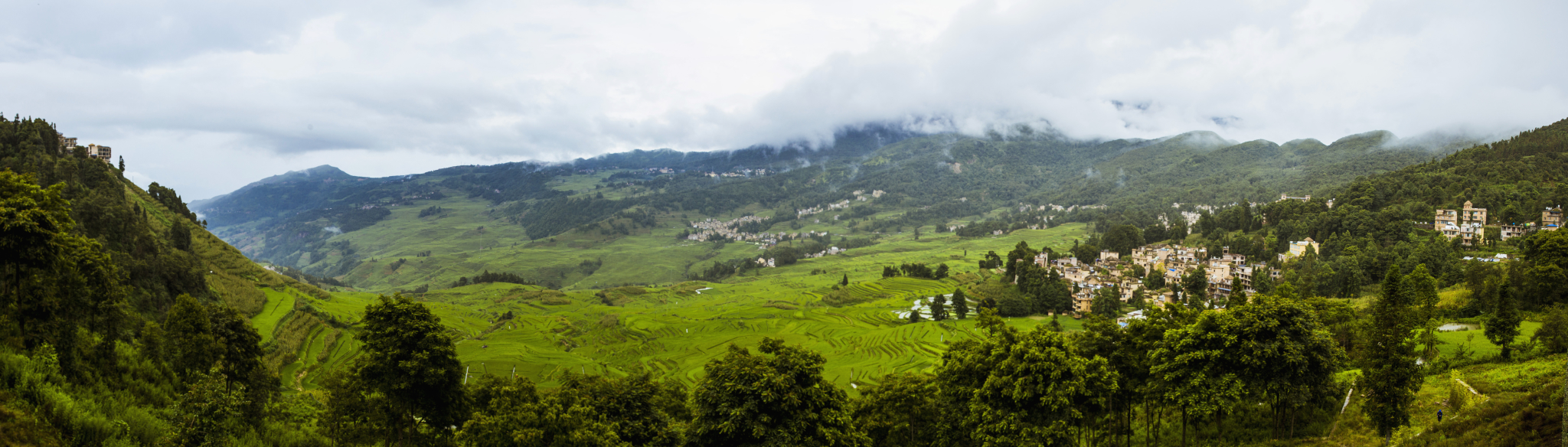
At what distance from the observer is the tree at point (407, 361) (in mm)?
20703

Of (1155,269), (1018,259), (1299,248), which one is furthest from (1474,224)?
(1018,259)

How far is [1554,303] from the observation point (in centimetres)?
3916

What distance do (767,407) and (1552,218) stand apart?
296 feet

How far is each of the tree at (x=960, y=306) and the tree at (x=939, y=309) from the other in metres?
1.51

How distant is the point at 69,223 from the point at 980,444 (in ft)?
101

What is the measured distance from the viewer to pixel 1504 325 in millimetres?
32156

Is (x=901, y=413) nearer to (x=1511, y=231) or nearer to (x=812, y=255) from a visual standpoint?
(x=1511, y=231)

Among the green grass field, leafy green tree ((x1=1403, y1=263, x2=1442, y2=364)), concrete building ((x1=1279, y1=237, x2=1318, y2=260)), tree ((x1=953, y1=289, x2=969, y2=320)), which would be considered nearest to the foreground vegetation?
leafy green tree ((x1=1403, y1=263, x2=1442, y2=364))

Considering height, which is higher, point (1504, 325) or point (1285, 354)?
point (1285, 354)

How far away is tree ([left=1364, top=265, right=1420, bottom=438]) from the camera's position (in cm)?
2206

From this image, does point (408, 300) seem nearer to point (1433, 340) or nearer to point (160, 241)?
point (1433, 340)

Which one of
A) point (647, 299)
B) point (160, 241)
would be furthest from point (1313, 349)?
point (647, 299)

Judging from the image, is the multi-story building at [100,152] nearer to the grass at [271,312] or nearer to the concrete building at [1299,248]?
the grass at [271,312]

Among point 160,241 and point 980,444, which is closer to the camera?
point 980,444
